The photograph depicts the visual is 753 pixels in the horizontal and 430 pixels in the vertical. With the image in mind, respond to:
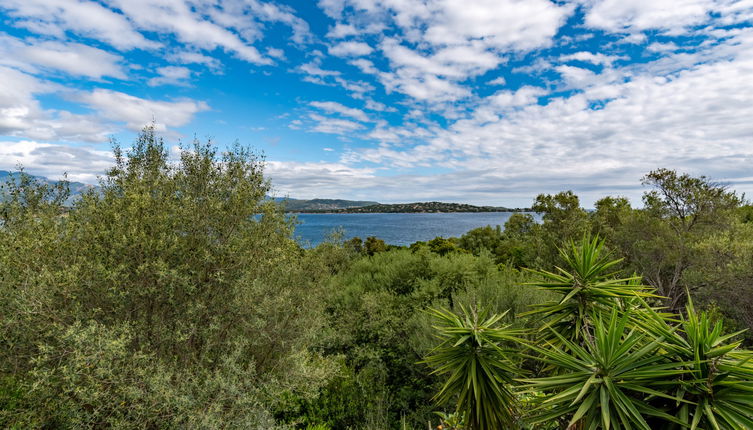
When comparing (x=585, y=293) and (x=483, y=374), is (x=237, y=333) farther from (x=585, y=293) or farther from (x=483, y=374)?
(x=585, y=293)

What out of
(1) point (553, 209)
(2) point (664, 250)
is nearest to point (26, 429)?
(1) point (553, 209)

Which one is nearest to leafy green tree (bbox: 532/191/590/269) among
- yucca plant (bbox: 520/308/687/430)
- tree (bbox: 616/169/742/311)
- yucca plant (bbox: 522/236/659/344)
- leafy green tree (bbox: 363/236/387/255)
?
tree (bbox: 616/169/742/311)

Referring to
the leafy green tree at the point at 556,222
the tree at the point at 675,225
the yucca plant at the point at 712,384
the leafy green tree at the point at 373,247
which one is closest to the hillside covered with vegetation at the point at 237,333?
the yucca plant at the point at 712,384

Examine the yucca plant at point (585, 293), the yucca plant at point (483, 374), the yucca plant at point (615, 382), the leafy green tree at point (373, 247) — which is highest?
the yucca plant at point (585, 293)

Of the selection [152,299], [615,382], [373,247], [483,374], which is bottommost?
[373,247]

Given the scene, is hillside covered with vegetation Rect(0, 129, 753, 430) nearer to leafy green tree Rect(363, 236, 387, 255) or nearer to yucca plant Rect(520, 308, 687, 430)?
yucca plant Rect(520, 308, 687, 430)

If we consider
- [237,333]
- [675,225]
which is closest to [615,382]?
[237,333]

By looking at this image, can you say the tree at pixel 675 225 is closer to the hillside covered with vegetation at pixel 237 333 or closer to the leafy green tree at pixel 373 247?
the hillside covered with vegetation at pixel 237 333

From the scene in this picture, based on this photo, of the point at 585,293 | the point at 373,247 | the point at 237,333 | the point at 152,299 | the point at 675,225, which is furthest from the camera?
the point at 373,247

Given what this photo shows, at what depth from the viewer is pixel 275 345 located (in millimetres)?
7555

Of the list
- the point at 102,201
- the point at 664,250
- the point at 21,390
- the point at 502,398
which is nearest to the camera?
the point at 502,398

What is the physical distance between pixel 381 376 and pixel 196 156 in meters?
9.34

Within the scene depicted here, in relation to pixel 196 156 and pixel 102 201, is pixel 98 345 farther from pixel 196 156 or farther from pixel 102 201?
pixel 196 156

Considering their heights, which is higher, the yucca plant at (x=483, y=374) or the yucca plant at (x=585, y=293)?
the yucca plant at (x=585, y=293)
